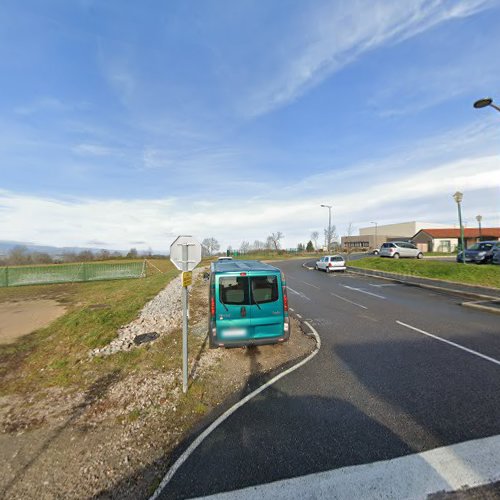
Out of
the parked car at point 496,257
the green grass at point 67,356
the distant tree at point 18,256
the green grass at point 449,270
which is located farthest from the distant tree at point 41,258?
the parked car at point 496,257

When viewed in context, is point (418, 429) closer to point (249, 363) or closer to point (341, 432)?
point (341, 432)

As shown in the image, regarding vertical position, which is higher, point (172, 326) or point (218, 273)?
point (218, 273)

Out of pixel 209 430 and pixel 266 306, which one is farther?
pixel 266 306

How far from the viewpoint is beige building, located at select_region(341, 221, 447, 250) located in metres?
79.4

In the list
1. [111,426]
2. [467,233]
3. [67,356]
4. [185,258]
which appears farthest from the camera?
[467,233]

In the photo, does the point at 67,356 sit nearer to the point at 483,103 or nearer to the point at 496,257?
the point at 483,103

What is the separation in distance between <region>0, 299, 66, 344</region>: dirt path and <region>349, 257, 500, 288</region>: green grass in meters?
20.5

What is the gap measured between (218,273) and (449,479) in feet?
14.5

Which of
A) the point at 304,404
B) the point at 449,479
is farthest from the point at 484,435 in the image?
the point at 304,404

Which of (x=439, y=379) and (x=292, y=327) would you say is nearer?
(x=439, y=379)

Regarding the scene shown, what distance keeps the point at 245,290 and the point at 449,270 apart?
17.3m

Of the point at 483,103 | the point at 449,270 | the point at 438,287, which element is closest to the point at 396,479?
the point at 483,103

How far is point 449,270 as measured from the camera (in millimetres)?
16484

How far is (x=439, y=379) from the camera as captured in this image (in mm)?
4484
